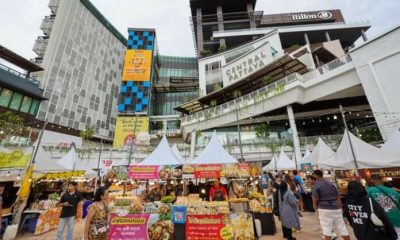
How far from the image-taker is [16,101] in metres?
24.2

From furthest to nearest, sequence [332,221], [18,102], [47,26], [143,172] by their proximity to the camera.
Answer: [47,26] < [18,102] < [143,172] < [332,221]

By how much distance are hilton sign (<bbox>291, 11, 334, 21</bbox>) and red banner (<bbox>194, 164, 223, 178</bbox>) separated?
51495mm

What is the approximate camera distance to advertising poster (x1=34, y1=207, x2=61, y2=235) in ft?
25.3

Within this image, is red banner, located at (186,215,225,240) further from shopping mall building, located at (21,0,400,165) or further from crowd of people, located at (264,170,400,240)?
shopping mall building, located at (21,0,400,165)

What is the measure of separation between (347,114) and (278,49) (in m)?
13.5

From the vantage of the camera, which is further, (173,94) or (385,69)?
(173,94)

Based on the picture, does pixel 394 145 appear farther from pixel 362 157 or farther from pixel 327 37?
pixel 327 37

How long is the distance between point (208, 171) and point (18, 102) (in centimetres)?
2923

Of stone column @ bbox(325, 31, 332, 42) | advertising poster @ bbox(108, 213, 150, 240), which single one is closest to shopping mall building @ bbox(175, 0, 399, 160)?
stone column @ bbox(325, 31, 332, 42)

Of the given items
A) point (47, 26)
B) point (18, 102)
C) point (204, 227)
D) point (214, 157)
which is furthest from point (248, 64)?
point (47, 26)

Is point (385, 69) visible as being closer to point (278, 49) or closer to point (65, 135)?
point (278, 49)

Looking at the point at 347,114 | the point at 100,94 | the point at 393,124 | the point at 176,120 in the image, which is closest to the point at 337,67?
the point at 393,124

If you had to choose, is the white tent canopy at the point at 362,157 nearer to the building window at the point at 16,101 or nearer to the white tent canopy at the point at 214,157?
the white tent canopy at the point at 214,157

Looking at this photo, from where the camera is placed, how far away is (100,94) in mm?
41844
